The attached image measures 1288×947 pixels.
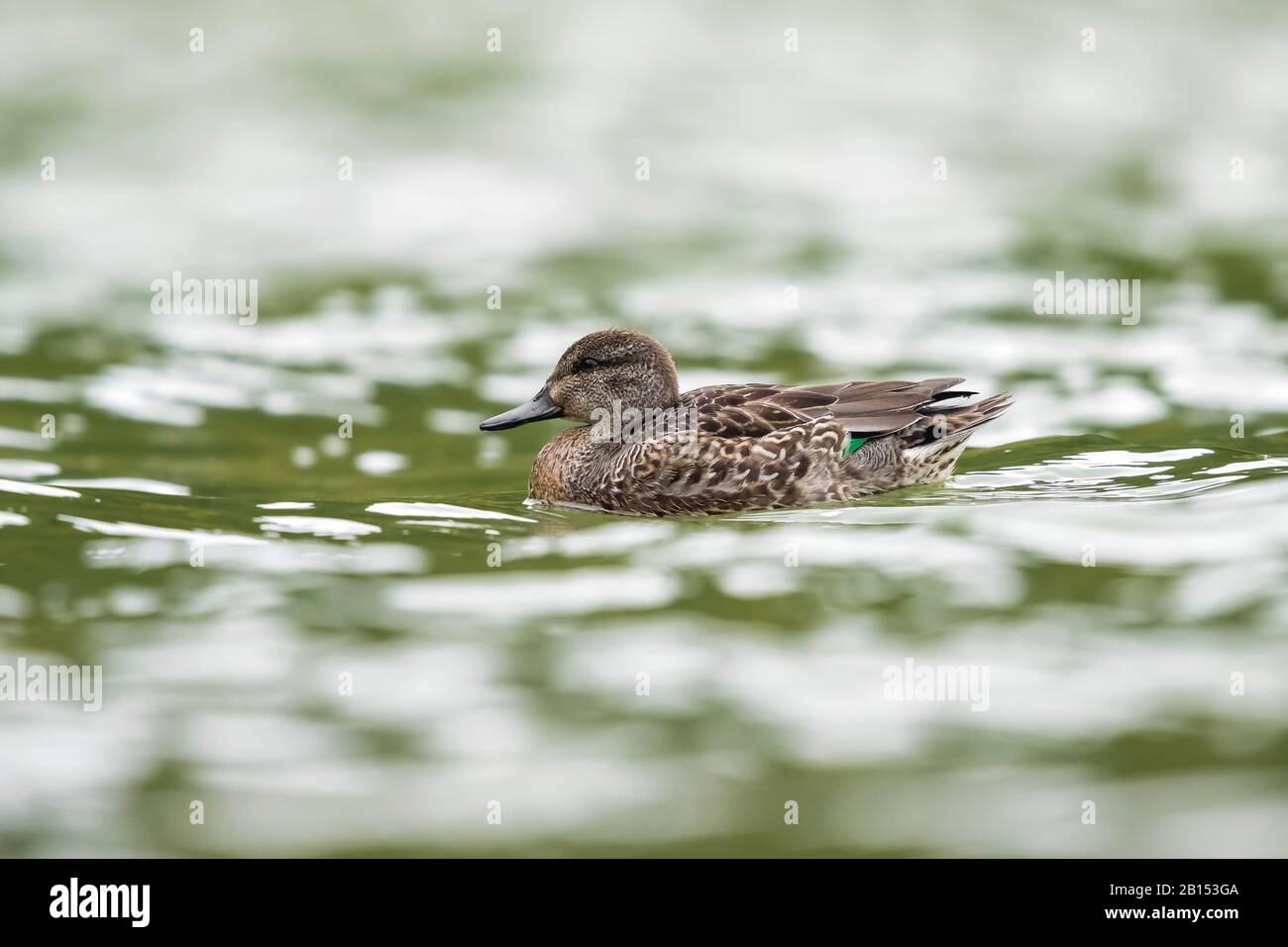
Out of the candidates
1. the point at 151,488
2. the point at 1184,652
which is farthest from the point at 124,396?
the point at 1184,652

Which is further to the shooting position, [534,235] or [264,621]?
[534,235]

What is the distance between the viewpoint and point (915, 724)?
6953 mm

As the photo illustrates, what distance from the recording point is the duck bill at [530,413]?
10.4 metres

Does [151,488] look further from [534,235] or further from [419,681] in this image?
[534,235]

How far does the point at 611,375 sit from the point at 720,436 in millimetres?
909

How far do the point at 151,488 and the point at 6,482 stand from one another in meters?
0.82

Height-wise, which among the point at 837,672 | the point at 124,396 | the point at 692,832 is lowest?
the point at 692,832
